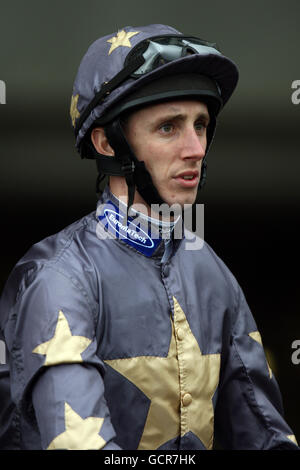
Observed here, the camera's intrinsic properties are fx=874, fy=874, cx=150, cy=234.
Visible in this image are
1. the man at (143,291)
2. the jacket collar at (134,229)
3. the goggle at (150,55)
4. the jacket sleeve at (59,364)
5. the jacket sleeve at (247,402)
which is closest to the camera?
the jacket sleeve at (59,364)

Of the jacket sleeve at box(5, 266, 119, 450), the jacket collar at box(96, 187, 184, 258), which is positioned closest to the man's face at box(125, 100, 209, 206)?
the jacket collar at box(96, 187, 184, 258)

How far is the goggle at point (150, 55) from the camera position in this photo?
2.61 m

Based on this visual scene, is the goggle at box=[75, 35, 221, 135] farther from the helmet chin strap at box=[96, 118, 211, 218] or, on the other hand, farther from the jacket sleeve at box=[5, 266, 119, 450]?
the jacket sleeve at box=[5, 266, 119, 450]

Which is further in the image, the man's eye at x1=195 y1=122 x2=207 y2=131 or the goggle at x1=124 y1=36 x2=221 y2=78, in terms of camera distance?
the man's eye at x1=195 y1=122 x2=207 y2=131

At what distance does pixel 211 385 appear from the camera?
108 inches

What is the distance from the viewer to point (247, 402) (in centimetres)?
287

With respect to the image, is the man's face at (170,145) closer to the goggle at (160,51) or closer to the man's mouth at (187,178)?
the man's mouth at (187,178)

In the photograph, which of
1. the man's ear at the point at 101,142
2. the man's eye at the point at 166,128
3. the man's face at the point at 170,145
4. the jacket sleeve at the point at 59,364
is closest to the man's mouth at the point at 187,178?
the man's face at the point at 170,145

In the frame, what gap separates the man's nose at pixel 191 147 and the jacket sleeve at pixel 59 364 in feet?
1.70

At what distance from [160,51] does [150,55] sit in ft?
0.11

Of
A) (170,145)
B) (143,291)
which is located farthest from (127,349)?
(170,145)

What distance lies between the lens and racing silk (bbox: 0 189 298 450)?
2.35 meters
